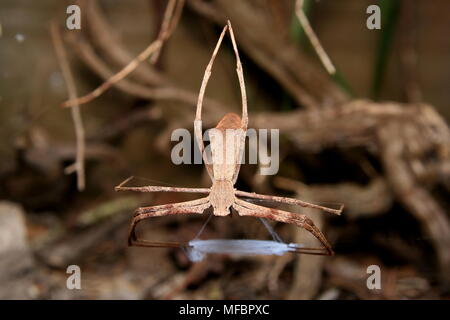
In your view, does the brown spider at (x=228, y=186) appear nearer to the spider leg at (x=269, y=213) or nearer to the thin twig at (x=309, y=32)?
the spider leg at (x=269, y=213)

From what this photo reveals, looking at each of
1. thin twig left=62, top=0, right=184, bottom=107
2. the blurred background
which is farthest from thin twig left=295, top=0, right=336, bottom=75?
thin twig left=62, top=0, right=184, bottom=107

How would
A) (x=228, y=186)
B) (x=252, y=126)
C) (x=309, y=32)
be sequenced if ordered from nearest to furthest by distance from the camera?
(x=228, y=186) → (x=309, y=32) → (x=252, y=126)

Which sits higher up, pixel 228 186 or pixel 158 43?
pixel 158 43

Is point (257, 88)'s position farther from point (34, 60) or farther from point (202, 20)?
point (34, 60)

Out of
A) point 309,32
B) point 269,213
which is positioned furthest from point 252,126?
point 269,213

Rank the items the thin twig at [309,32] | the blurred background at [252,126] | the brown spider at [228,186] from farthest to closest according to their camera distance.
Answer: the blurred background at [252,126] < the thin twig at [309,32] < the brown spider at [228,186]

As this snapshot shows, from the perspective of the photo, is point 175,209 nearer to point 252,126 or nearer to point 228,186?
point 228,186

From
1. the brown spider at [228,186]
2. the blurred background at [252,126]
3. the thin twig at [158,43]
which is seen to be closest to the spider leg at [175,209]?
the brown spider at [228,186]
